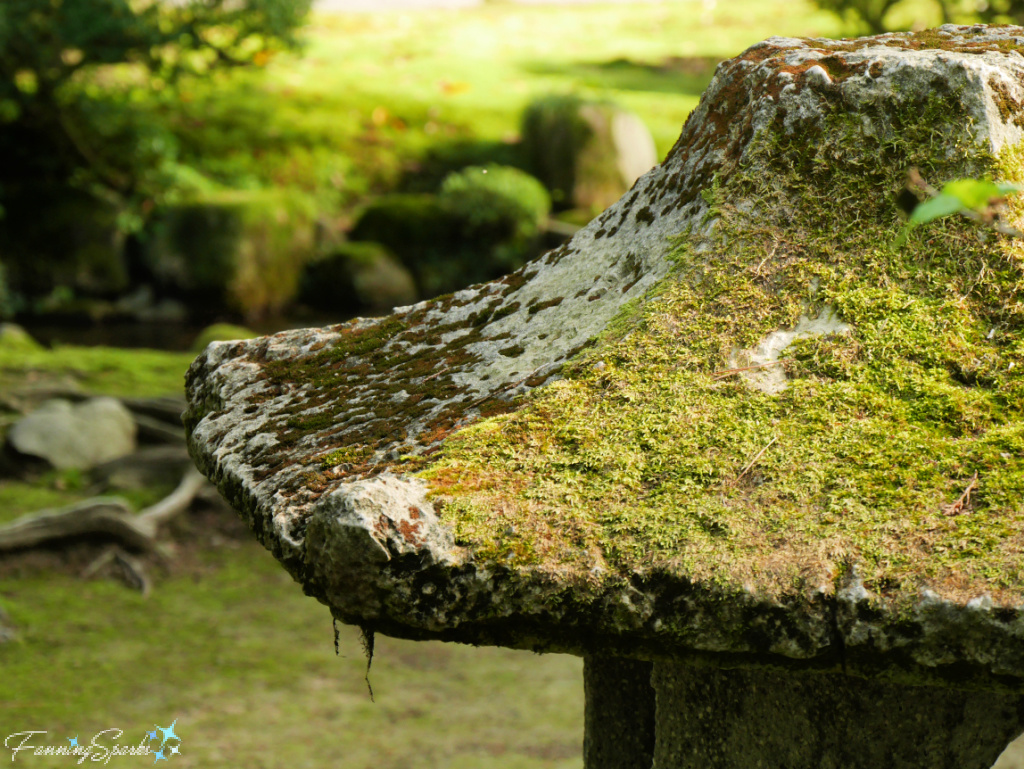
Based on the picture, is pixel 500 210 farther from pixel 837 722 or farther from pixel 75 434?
pixel 837 722

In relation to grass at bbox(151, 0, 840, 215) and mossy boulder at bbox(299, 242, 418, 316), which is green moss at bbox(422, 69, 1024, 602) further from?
grass at bbox(151, 0, 840, 215)

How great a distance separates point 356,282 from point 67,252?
4467 millimetres

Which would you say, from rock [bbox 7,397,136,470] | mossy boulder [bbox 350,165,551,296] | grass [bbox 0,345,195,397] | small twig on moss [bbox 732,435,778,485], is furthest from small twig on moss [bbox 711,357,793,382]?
mossy boulder [bbox 350,165,551,296]

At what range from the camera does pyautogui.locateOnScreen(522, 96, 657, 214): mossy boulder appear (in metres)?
15.7

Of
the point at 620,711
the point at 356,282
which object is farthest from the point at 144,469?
the point at 356,282

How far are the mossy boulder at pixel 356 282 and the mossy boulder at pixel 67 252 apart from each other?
2901mm

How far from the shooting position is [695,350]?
1.92m

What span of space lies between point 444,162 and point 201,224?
4908 millimetres

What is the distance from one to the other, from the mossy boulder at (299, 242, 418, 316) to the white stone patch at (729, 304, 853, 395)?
12.6 metres

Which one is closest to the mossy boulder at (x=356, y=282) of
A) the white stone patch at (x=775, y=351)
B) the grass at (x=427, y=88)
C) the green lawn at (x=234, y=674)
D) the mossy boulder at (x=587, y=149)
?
the grass at (x=427, y=88)

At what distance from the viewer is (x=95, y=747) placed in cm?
439

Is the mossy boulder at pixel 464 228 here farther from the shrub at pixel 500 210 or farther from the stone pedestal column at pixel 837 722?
the stone pedestal column at pixel 837 722

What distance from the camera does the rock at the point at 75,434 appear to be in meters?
7.66

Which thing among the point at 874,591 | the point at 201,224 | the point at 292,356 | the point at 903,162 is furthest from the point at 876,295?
the point at 201,224
